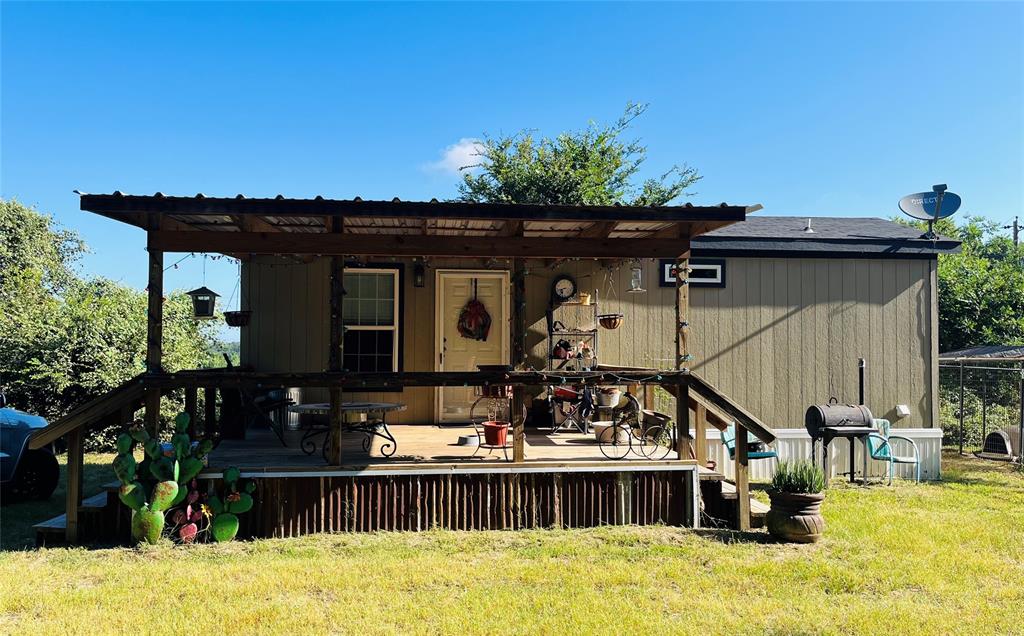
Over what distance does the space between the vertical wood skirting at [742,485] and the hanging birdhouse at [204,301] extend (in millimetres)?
5264

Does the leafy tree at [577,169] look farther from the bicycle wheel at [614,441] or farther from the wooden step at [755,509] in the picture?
the wooden step at [755,509]

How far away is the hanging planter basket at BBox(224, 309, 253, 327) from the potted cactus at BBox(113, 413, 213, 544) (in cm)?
262

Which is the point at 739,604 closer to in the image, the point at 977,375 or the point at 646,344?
the point at 646,344

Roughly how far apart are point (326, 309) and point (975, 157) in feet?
71.2

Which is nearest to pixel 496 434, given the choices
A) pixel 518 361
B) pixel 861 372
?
pixel 518 361

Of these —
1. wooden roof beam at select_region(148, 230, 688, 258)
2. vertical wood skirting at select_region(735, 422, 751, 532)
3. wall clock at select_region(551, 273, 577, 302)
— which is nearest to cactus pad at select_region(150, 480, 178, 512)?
wooden roof beam at select_region(148, 230, 688, 258)

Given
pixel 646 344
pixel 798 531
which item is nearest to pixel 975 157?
pixel 646 344

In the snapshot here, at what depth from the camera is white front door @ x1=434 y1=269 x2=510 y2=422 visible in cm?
819

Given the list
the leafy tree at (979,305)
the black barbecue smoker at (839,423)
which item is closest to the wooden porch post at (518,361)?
the black barbecue smoker at (839,423)

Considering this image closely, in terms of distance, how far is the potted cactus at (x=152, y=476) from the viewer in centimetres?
488

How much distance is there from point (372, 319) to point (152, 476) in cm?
347

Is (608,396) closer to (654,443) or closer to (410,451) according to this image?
(654,443)

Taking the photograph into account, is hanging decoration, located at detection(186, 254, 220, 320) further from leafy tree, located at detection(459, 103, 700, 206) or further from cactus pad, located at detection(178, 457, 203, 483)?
leafy tree, located at detection(459, 103, 700, 206)

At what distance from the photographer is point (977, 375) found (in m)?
13.0
